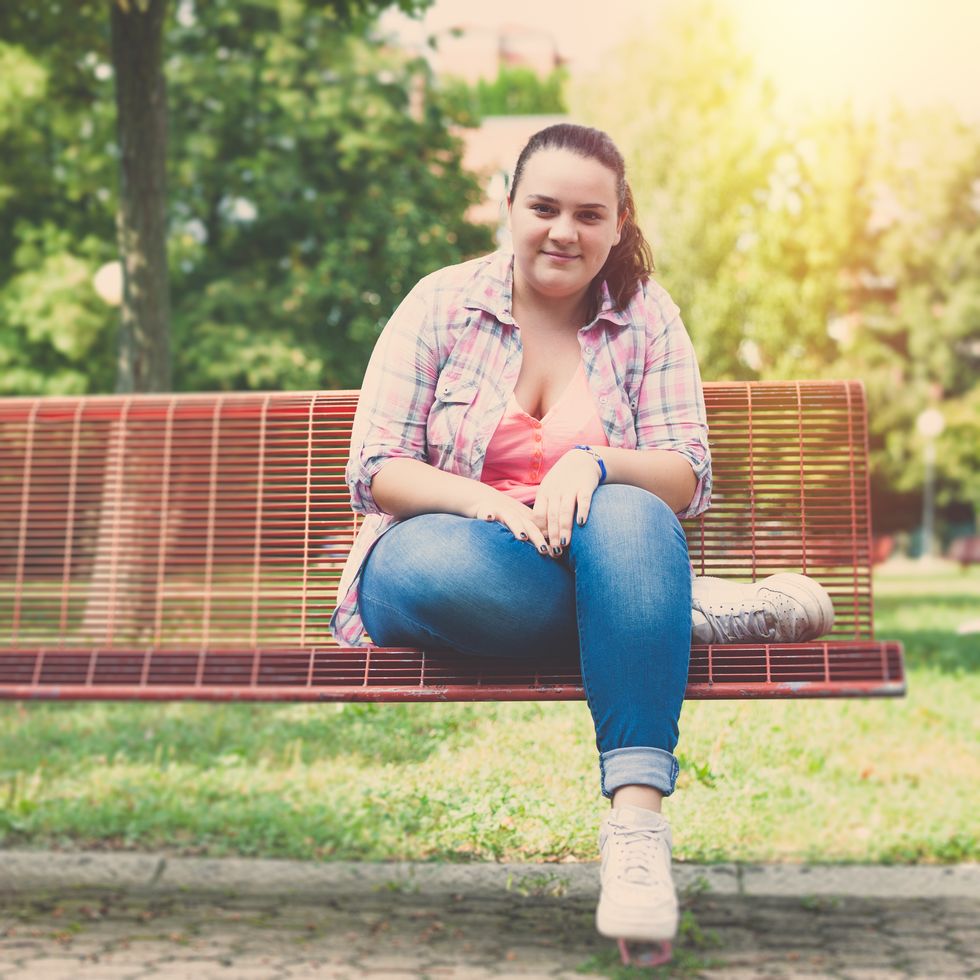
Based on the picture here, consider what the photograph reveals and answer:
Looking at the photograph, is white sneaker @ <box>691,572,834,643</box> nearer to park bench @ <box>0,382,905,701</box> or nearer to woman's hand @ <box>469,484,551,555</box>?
woman's hand @ <box>469,484,551,555</box>

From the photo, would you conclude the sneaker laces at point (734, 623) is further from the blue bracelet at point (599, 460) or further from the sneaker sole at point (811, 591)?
the blue bracelet at point (599, 460)

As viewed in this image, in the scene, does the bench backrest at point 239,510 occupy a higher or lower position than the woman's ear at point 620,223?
lower

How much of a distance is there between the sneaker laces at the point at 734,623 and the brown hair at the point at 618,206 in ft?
2.46

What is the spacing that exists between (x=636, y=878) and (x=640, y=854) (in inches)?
1.9

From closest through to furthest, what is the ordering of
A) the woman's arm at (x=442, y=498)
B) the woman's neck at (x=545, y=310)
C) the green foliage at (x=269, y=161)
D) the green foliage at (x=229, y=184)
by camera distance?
1. the woman's arm at (x=442, y=498)
2. the woman's neck at (x=545, y=310)
3. the green foliage at (x=229, y=184)
4. the green foliage at (x=269, y=161)

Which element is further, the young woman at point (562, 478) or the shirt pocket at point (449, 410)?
the shirt pocket at point (449, 410)

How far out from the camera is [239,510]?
13.8 ft

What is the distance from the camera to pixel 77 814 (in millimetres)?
4730

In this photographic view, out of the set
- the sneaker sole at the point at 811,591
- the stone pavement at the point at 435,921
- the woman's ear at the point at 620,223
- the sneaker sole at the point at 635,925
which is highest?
the woman's ear at the point at 620,223

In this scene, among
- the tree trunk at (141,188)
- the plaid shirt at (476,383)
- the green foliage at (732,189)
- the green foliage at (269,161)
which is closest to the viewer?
the plaid shirt at (476,383)

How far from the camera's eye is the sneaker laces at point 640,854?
2.47m

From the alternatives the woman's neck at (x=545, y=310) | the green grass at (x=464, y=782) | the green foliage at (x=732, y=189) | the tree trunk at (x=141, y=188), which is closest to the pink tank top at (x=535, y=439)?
the woman's neck at (x=545, y=310)

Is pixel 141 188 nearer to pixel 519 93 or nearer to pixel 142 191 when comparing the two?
pixel 142 191

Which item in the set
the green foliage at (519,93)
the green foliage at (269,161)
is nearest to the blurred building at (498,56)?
the green foliage at (519,93)
